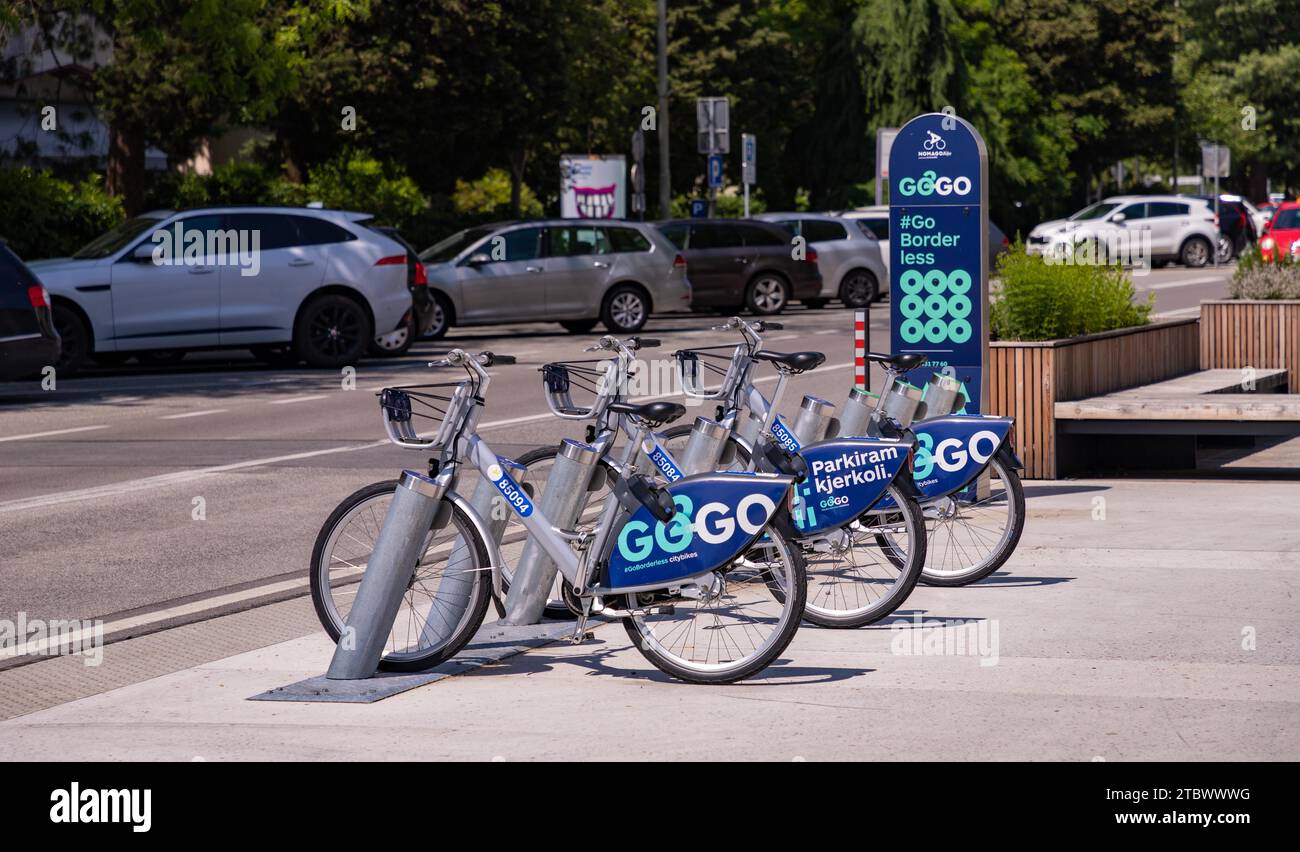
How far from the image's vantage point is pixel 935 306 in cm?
1112

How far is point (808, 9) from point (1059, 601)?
5538 centimetres

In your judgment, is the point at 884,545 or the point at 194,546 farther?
the point at 194,546

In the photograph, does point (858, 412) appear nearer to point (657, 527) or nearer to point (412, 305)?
point (657, 527)

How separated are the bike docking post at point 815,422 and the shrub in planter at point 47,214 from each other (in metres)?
19.5

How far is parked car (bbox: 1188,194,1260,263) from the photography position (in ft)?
155

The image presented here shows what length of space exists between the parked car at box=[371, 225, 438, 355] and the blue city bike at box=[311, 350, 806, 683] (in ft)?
50.9

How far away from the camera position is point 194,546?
10.3 metres

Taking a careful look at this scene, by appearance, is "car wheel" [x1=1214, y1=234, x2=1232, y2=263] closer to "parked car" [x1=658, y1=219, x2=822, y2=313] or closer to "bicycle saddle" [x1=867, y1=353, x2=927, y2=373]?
"parked car" [x1=658, y1=219, x2=822, y2=313]

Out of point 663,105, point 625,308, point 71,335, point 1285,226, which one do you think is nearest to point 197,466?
point 71,335

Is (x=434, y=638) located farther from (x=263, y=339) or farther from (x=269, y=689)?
(x=263, y=339)

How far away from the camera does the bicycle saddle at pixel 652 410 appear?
6.84 metres

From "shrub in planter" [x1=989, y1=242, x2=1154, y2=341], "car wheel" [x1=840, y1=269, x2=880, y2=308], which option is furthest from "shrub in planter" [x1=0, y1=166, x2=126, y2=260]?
"shrub in planter" [x1=989, y1=242, x2=1154, y2=341]
